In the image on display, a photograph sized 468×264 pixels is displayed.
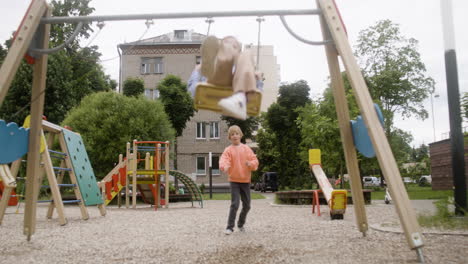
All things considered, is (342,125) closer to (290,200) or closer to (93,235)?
(93,235)

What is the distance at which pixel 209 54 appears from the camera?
3766 mm

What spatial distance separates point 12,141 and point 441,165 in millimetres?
27150

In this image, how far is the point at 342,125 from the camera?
4.42 metres

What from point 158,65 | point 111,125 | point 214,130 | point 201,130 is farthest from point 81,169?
point 158,65

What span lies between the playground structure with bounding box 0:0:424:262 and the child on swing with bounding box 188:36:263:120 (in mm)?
452

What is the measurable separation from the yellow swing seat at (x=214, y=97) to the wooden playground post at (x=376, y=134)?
93cm

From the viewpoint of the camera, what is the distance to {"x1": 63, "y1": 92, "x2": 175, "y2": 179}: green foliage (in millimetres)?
19156

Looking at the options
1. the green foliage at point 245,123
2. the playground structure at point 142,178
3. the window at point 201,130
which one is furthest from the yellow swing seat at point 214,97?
the window at point 201,130

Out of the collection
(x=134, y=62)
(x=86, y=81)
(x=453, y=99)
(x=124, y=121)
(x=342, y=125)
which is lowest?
(x=342, y=125)

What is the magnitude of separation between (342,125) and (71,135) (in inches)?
257

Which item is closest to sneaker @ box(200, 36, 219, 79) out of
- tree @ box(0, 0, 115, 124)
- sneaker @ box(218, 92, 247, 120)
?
sneaker @ box(218, 92, 247, 120)

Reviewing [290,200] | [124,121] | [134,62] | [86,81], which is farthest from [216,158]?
[290,200]

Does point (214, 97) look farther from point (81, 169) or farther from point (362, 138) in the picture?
point (81, 169)

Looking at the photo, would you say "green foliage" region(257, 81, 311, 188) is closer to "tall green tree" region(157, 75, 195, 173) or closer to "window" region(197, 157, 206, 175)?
"tall green tree" region(157, 75, 195, 173)
